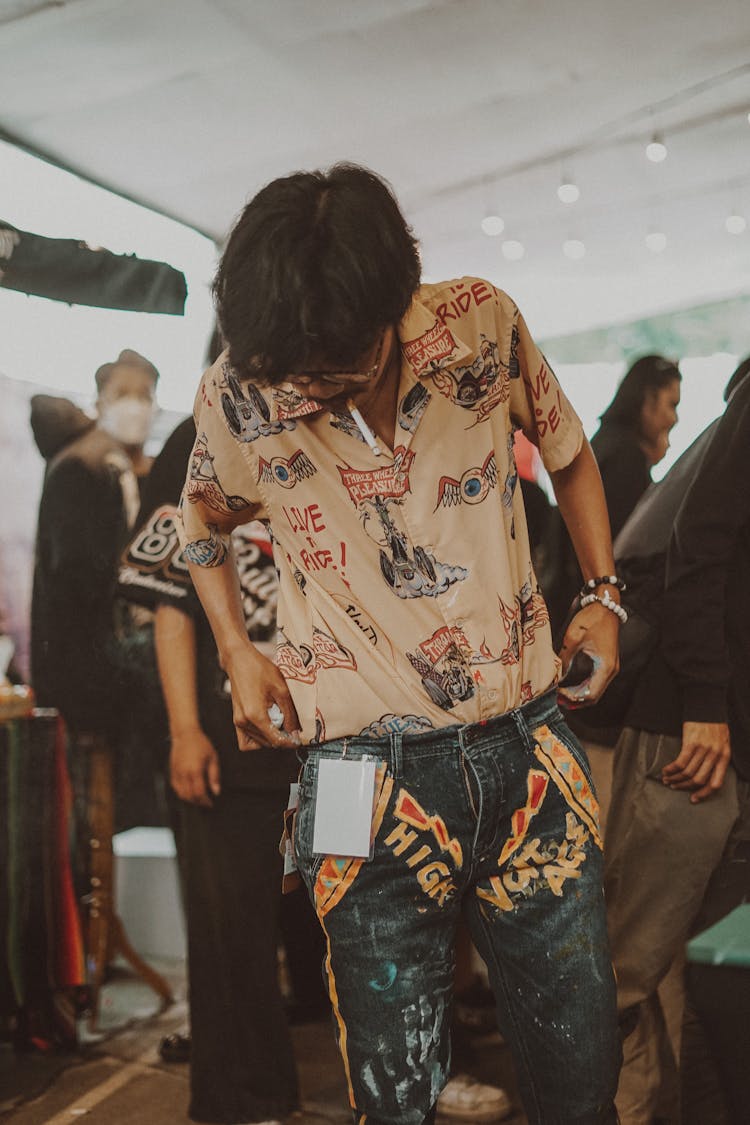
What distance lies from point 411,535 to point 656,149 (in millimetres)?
1695

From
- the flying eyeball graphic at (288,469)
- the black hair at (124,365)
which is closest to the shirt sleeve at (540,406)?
the flying eyeball graphic at (288,469)

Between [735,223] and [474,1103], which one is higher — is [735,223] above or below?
above

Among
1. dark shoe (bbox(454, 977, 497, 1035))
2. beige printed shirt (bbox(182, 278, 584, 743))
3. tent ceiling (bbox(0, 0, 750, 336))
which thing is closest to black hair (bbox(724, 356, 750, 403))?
beige printed shirt (bbox(182, 278, 584, 743))

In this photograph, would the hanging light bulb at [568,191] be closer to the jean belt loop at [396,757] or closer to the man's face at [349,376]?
the man's face at [349,376]

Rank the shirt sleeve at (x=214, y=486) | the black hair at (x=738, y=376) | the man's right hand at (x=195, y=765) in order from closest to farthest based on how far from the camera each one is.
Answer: the shirt sleeve at (x=214, y=486)
the black hair at (x=738, y=376)
the man's right hand at (x=195, y=765)

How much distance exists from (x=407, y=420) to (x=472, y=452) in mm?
82

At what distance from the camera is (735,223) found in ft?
8.72

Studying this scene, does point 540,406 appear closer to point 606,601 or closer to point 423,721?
point 606,601

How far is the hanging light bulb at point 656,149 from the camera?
8.02ft

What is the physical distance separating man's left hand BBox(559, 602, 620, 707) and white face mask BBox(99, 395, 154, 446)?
5.30 feet

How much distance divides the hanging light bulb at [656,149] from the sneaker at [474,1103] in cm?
201

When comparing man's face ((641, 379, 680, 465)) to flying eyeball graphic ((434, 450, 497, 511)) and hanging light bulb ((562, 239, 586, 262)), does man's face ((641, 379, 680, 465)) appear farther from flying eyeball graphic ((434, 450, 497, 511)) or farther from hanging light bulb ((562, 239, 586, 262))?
flying eyeball graphic ((434, 450, 497, 511))

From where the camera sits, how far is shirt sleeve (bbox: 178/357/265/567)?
1230mm

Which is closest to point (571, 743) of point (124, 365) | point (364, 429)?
point (364, 429)
